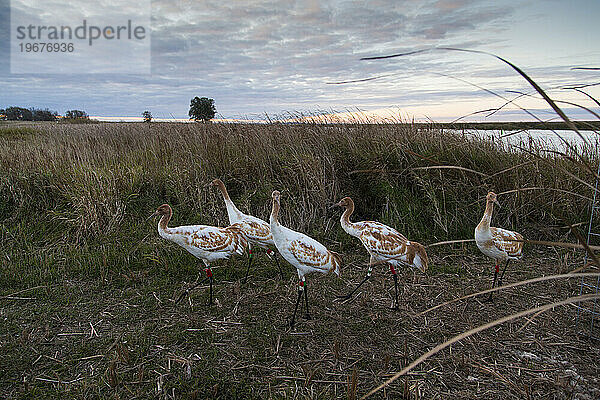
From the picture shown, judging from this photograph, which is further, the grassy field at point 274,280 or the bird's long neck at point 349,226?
the bird's long neck at point 349,226

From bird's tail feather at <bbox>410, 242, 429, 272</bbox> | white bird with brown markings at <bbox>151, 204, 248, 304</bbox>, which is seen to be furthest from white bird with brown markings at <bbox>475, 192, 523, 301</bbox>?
white bird with brown markings at <bbox>151, 204, 248, 304</bbox>

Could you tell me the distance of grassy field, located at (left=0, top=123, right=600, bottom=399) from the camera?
292 centimetres

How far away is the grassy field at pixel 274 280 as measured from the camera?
292cm

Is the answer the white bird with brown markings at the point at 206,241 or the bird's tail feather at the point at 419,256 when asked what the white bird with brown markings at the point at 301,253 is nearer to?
the white bird with brown markings at the point at 206,241

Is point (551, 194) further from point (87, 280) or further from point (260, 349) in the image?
point (87, 280)

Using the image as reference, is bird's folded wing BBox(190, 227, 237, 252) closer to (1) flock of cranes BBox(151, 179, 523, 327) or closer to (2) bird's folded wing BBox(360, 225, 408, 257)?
(1) flock of cranes BBox(151, 179, 523, 327)

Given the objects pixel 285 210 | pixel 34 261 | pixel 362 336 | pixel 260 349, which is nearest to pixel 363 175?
pixel 285 210

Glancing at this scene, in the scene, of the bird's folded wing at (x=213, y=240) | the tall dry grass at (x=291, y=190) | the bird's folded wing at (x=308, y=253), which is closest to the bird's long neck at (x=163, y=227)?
the bird's folded wing at (x=213, y=240)

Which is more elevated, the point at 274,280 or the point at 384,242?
the point at 384,242

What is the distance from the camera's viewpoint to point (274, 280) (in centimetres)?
465

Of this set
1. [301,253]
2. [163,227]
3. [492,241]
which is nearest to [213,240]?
[163,227]

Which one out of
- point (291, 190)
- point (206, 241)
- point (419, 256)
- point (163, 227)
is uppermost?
point (291, 190)

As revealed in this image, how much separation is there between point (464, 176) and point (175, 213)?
4.89 m

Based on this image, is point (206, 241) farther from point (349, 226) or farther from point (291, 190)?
point (291, 190)
